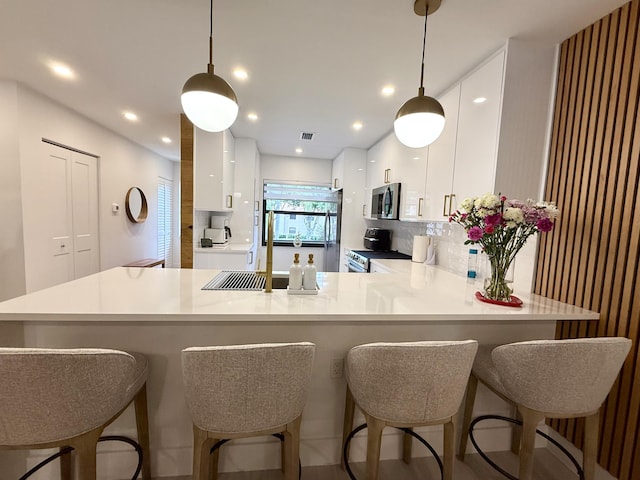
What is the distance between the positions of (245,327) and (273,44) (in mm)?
1805

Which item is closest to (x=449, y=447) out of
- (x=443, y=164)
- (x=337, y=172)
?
(x=443, y=164)

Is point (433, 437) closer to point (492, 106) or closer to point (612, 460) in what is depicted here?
point (612, 460)

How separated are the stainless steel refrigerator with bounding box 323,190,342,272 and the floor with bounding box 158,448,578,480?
10.2 ft

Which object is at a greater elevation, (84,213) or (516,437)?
(84,213)

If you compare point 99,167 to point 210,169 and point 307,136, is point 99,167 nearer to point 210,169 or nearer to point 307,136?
point 210,169

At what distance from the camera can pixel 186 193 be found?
3461 mm

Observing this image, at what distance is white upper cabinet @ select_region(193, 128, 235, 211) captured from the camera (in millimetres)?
3467

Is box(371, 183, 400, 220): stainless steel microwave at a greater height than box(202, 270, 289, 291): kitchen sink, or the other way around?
box(371, 183, 400, 220): stainless steel microwave

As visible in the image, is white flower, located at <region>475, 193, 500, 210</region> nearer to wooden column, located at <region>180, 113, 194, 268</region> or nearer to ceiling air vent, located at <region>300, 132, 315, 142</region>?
ceiling air vent, located at <region>300, 132, 315, 142</region>

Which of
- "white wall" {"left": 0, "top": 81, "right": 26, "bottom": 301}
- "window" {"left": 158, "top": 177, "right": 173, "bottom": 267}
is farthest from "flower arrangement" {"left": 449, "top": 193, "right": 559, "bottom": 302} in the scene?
"window" {"left": 158, "top": 177, "right": 173, "bottom": 267}

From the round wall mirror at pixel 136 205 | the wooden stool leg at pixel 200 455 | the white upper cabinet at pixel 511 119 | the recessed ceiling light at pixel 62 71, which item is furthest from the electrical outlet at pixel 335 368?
the round wall mirror at pixel 136 205

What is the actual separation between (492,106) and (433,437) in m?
2.11

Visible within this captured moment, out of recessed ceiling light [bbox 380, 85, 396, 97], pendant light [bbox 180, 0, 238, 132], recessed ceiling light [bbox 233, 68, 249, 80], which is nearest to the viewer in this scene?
pendant light [bbox 180, 0, 238, 132]

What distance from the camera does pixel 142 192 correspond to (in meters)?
5.08
